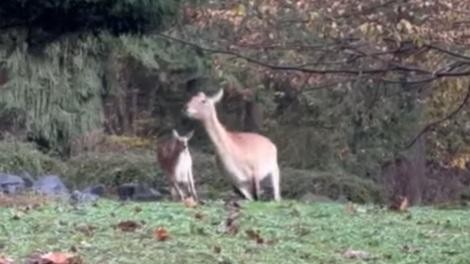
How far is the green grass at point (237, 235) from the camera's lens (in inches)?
325

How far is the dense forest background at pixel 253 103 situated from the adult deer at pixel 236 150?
75 centimetres

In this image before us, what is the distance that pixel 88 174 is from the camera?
79.5ft

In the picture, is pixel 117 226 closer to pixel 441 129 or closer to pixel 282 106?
pixel 441 129

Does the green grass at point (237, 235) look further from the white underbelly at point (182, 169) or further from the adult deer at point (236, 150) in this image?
the white underbelly at point (182, 169)

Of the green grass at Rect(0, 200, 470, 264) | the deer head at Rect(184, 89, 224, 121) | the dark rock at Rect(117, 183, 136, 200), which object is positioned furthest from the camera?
the dark rock at Rect(117, 183, 136, 200)

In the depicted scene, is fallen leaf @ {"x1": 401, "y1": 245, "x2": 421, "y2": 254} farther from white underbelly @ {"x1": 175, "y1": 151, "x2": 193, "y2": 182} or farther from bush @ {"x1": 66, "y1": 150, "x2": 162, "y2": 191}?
bush @ {"x1": 66, "y1": 150, "x2": 162, "y2": 191}

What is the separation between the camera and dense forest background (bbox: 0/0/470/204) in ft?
53.7

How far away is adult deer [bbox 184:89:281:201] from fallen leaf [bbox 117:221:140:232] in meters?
7.63

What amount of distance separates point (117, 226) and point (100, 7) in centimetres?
345

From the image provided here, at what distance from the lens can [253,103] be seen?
30.9 metres

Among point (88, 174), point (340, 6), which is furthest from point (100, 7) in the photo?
point (88, 174)

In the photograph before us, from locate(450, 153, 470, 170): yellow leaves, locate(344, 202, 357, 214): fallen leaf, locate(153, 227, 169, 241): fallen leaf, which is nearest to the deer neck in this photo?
locate(344, 202, 357, 214): fallen leaf

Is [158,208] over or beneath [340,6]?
beneath

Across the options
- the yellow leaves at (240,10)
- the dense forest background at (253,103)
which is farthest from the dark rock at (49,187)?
the yellow leaves at (240,10)
